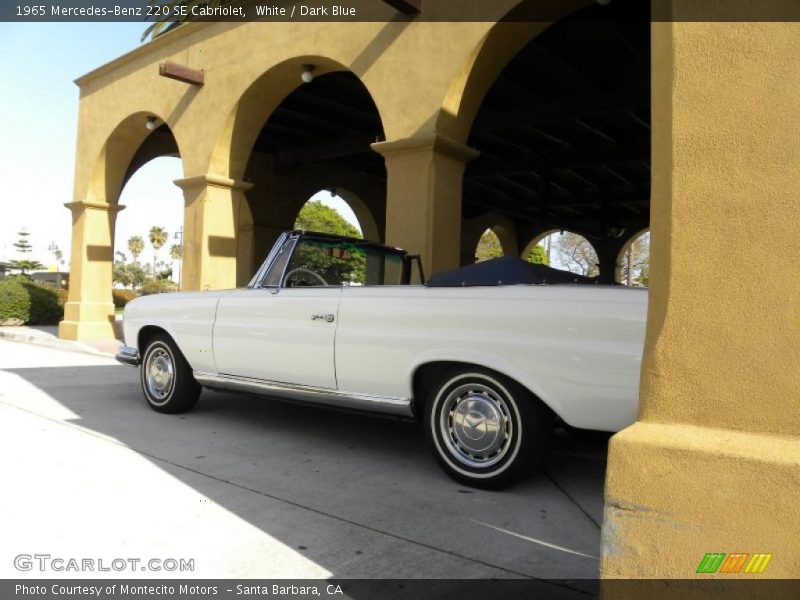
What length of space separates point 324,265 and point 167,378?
1.88m

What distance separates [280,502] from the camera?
10.4ft

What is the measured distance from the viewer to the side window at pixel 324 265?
15.6 ft

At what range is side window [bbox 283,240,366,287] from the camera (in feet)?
15.6

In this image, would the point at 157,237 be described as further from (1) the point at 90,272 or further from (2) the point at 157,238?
(1) the point at 90,272

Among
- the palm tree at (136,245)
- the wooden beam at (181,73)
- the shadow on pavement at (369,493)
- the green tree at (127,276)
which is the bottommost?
the shadow on pavement at (369,493)

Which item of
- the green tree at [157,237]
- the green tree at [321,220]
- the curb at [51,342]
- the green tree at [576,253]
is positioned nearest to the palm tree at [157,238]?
the green tree at [157,237]

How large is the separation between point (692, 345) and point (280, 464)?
111 inches

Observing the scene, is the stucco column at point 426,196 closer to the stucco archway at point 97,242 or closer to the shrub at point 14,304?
the stucco archway at point 97,242

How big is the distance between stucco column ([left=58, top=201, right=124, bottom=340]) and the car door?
9685mm

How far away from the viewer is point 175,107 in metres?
10.4

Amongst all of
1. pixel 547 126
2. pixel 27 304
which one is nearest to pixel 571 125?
pixel 547 126

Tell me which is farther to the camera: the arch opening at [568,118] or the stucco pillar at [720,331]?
the arch opening at [568,118]

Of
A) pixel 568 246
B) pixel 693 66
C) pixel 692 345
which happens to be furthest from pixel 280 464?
pixel 568 246

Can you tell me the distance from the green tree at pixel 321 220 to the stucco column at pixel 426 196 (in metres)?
44.2
